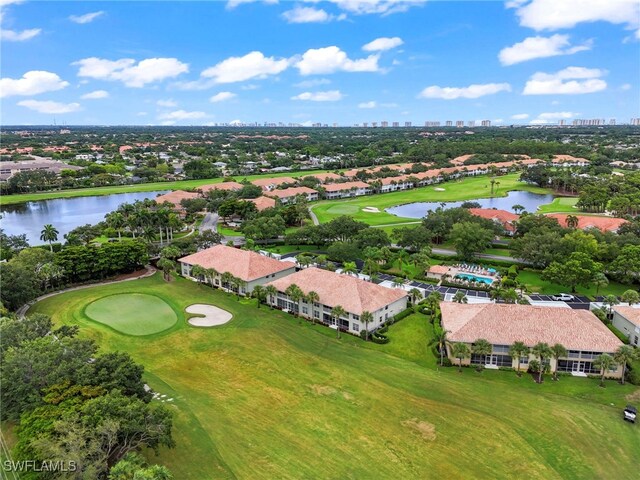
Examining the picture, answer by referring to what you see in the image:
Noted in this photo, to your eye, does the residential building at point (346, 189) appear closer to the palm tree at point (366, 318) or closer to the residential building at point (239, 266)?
the residential building at point (239, 266)

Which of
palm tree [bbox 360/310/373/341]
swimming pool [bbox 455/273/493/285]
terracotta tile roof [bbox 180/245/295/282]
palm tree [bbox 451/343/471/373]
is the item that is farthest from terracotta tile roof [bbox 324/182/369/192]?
palm tree [bbox 451/343/471/373]

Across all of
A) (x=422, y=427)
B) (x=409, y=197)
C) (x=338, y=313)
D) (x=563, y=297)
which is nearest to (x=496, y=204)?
(x=409, y=197)

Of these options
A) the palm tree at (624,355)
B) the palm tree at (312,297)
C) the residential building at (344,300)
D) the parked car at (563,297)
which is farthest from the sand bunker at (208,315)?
the parked car at (563,297)

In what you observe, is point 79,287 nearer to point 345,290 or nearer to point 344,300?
point 345,290

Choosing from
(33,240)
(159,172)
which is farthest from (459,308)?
(159,172)

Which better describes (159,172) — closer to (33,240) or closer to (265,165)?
(265,165)
